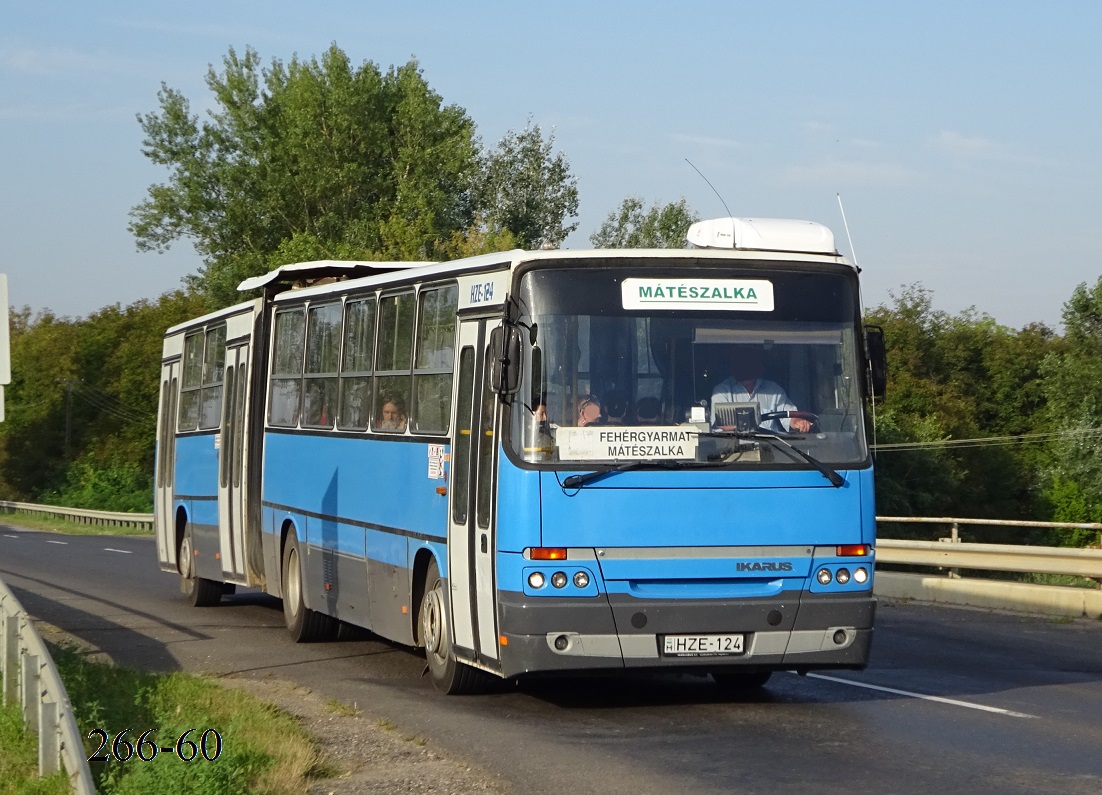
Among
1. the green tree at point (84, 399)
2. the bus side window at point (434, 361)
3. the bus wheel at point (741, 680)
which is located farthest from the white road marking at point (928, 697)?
the green tree at point (84, 399)

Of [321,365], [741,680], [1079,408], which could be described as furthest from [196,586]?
[1079,408]

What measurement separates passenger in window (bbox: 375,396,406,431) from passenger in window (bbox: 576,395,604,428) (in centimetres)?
259

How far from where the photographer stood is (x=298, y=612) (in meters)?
15.6

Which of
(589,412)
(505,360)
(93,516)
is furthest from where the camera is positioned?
(93,516)

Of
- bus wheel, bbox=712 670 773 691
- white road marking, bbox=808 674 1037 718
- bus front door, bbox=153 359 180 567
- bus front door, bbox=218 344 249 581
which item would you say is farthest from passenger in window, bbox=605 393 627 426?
bus front door, bbox=153 359 180 567

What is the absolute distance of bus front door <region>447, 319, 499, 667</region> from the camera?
35.4 ft

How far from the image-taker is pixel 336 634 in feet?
52.0

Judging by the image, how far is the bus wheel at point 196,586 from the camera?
→ 784 inches

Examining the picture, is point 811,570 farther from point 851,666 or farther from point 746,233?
point 746,233

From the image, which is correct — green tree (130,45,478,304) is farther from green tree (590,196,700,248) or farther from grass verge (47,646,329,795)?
grass verge (47,646,329,795)

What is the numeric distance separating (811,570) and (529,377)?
87.3 inches

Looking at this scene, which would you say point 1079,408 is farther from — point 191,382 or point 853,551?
point 853,551

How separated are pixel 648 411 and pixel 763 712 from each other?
2.17m

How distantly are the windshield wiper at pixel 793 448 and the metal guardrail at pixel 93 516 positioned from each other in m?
43.4
